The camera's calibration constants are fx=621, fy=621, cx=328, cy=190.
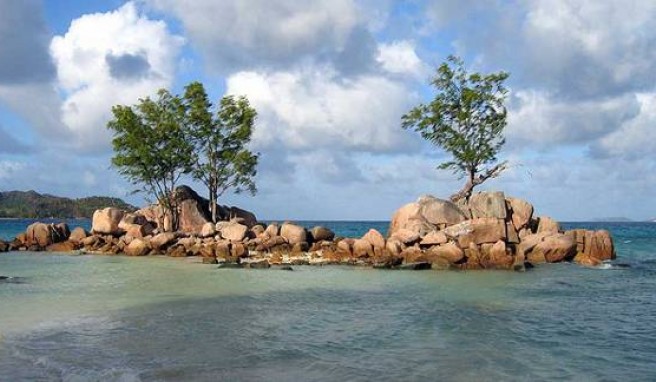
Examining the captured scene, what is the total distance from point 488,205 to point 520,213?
2.21 metres

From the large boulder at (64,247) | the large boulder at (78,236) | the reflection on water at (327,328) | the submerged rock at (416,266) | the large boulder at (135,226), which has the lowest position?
the reflection on water at (327,328)

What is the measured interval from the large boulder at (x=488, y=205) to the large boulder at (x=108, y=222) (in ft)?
96.2

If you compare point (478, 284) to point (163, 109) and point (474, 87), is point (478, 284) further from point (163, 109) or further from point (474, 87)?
point (163, 109)

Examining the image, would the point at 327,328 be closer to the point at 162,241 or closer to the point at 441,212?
the point at 441,212

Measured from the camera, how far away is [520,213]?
42062 mm

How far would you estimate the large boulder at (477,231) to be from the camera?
38344 mm

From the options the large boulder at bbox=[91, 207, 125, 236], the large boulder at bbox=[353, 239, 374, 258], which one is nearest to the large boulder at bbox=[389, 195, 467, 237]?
the large boulder at bbox=[353, 239, 374, 258]

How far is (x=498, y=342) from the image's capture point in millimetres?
15555

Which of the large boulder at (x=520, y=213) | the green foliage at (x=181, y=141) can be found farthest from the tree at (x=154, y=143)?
the large boulder at (x=520, y=213)

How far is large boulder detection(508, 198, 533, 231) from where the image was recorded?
41750 millimetres

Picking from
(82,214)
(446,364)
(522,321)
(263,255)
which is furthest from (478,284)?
(82,214)

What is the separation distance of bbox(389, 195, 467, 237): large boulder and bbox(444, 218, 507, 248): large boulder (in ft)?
7.26

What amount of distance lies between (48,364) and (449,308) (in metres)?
12.5

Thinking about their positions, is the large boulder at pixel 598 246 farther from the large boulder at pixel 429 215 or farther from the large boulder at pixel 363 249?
the large boulder at pixel 363 249
